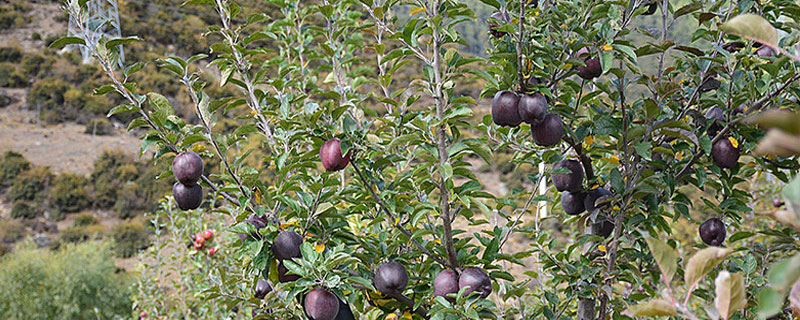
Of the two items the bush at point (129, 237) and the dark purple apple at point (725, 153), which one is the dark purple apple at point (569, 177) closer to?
the dark purple apple at point (725, 153)

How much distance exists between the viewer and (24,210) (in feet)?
31.2

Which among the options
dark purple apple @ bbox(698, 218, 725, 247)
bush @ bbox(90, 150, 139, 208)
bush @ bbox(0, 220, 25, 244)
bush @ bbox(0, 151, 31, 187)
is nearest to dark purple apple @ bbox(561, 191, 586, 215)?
dark purple apple @ bbox(698, 218, 725, 247)

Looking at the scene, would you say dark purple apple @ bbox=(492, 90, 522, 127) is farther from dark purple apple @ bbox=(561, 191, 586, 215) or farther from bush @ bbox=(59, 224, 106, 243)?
bush @ bbox=(59, 224, 106, 243)

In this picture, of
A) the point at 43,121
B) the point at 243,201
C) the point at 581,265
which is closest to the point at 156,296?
the point at 243,201

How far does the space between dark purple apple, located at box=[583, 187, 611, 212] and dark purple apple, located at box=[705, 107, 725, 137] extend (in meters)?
0.24

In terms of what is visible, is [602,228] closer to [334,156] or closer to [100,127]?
[334,156]

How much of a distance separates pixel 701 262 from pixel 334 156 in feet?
2.13

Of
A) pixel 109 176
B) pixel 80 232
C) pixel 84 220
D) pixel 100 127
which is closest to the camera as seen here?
pixel 80 232

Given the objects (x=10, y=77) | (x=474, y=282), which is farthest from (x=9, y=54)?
(x=474, y=282)

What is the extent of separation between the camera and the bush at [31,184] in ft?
32.3

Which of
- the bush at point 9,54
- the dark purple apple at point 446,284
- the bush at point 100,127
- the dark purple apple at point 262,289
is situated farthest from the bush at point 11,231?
the dark purple apple at point 446,284

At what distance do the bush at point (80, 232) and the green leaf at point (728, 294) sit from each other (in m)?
9.43

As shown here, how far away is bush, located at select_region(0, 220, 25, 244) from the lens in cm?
853

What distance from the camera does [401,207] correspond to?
103cm
